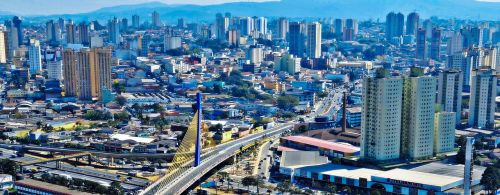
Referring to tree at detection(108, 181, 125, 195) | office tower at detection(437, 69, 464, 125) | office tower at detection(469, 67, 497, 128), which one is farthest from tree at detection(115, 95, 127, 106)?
office tower at detection(469, 67, 497, 128)

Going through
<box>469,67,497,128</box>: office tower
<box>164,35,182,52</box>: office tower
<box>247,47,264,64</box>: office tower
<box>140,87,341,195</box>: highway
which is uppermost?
<box>164,35,182,52</box>: office tower

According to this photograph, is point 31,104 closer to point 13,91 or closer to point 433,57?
point 13,91

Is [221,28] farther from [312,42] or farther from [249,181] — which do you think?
[249,181]

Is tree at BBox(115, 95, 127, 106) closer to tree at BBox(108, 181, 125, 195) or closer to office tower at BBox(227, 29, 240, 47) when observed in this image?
tree at BBox(108, 181, 125, 195)

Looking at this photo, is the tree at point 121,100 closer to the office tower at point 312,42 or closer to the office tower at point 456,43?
the office tower at point 312,42

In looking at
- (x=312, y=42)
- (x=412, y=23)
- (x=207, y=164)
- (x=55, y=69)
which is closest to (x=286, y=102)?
(x=207, y=164)

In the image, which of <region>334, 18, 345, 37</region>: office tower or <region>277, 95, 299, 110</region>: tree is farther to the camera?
<region>334, 18, 345, 37</region>: office tower

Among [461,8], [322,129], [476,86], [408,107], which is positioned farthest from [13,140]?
[461,8]
